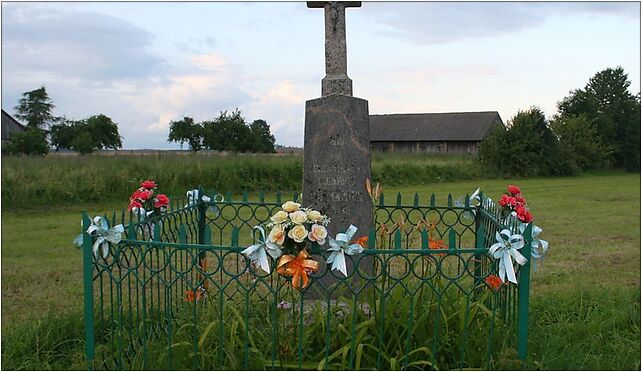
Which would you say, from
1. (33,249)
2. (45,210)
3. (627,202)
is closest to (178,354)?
(33,249)

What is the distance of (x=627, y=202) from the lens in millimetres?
15172

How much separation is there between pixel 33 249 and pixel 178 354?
5.41 meters

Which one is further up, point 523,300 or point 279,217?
point 279,217

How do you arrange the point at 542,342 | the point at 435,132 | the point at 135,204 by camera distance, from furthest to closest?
the point at 435,132 → the point at 135,204 → the point at 542,342

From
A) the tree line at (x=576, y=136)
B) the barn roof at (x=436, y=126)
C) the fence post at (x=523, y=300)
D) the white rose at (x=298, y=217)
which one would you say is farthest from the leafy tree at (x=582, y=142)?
the white rose at (x=298, y=217)

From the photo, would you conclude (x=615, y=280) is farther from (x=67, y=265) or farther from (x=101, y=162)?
(x=101, y=162)

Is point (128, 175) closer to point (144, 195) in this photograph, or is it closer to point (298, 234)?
point (144, 195)

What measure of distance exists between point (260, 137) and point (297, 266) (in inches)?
989

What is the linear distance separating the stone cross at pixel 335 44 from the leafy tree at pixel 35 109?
2930 centimetres

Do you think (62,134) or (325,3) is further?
(62,134)

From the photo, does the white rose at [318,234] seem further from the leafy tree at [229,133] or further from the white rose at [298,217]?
the leafy tree at [229,133]

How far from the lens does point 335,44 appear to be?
4.36 metres

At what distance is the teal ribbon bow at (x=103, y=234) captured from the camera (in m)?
3.55

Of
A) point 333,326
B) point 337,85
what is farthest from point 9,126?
point 333,326
